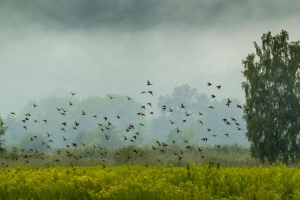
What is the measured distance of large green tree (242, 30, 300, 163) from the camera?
76.9ft

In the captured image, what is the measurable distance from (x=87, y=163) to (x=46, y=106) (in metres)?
154

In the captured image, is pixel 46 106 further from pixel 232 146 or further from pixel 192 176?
pixel 192 176

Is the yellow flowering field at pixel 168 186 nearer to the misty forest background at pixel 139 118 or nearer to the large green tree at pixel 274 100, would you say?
the large green tree at pixel 274 100

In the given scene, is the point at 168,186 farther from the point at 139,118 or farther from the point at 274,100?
the point at 139,118

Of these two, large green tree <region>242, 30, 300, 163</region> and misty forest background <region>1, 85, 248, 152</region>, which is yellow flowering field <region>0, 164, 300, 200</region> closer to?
large green tree <region>242, 30, 300, 163</region>

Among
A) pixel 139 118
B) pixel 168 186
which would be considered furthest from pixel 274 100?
pixel 139 118

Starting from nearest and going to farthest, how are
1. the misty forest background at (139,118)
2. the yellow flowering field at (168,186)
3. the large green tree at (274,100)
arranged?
the yellow flowering field at (168,186) → the large green tree at (274,100) → the misty forest background at (139,118)

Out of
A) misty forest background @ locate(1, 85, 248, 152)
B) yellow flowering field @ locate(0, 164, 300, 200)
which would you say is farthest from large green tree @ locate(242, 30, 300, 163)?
misty forest background @ locate(1, 85, 248, 152)

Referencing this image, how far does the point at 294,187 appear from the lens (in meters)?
7.87

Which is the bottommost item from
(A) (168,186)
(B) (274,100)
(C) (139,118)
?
(A) (168,186)

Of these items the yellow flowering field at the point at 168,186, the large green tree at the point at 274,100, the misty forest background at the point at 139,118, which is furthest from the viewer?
the misty forest background at the point at 139,118

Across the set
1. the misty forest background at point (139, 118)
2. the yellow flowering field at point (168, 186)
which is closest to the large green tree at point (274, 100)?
the yellow flowering field at point (168, 186)

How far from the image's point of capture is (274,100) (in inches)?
950

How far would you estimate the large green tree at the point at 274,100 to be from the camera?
923 inches
